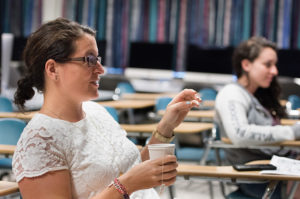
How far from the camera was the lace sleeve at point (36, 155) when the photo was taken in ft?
4.93

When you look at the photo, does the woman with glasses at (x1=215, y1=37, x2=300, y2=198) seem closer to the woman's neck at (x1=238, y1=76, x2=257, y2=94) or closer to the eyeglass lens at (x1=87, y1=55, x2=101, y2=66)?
the woman's neck at (x1=238, y1=76, x2=257, y2=94)

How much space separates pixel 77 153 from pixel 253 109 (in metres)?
1.91

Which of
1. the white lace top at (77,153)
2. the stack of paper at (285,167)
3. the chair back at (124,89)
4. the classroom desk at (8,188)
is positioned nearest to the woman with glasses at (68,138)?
the white lace top at (77,153)

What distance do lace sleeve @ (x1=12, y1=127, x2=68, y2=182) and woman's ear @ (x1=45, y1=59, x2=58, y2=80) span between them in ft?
0.60

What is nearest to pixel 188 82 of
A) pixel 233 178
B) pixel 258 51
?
pixel 258 51

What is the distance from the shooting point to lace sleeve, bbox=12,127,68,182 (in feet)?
4.93

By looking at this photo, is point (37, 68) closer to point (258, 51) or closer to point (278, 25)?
point (258, 51)

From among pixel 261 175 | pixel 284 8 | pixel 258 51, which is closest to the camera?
pixel 261 175

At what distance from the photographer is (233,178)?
2.31m

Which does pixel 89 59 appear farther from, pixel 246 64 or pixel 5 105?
pixel 5 105

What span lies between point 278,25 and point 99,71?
7.43 m

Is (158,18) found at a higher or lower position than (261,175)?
higher

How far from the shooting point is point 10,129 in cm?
314

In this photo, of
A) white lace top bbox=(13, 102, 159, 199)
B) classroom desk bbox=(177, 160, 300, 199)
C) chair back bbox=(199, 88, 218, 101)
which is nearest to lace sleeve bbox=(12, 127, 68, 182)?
white lace top bbox=(13, 102, 159, 199)
